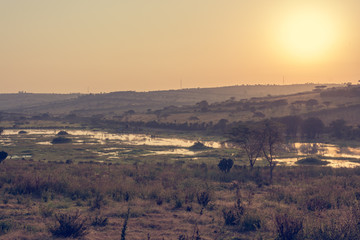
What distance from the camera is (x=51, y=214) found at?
14.5m

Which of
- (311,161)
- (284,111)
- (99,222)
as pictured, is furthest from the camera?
(284,111)

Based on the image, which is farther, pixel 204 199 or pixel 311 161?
pixel 311 161

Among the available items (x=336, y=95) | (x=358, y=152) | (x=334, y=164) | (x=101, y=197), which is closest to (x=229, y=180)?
(x=101, y=197)

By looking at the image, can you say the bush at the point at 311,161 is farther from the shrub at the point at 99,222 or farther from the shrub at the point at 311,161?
the shrub at the point at 99,222

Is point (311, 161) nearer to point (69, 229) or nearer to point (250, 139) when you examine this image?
point (250, 139)

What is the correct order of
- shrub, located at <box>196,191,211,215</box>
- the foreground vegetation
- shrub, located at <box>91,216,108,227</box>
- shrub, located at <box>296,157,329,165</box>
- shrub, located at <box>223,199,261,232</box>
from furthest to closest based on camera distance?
shrub, located at <box>296,157,329,165</box> → shrub, located at <box>196,191,211,215</box> → shrub, located at <box>91,216,108,227</box> → shrub, located at <box>223,199,261,232</box> → the foreground vegetation

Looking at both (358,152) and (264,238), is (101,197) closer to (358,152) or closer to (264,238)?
(264,238)

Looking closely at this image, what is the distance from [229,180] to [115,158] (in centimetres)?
2174

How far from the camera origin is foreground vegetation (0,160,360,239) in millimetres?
11711

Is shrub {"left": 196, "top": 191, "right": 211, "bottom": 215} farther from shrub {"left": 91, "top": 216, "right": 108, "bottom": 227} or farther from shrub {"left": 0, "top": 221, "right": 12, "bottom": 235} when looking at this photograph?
shrub {"left": 0, "top": 221, "right": 12, "bottom": 235}

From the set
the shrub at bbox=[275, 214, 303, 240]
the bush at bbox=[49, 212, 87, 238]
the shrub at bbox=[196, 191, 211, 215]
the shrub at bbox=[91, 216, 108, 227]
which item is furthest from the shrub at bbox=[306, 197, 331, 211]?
the bush at bbox=[49, 212, 87, 238]

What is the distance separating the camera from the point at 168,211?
615 inches

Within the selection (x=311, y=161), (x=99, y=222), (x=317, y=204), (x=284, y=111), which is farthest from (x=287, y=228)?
(x=284, y=111)

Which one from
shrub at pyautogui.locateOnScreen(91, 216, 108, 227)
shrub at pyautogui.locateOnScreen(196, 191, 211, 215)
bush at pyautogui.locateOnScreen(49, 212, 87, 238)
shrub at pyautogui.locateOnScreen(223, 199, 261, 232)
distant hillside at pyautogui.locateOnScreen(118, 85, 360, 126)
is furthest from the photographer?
distant hillside at pyautogui.locateOnScreen(118, 85, 360, 126)
